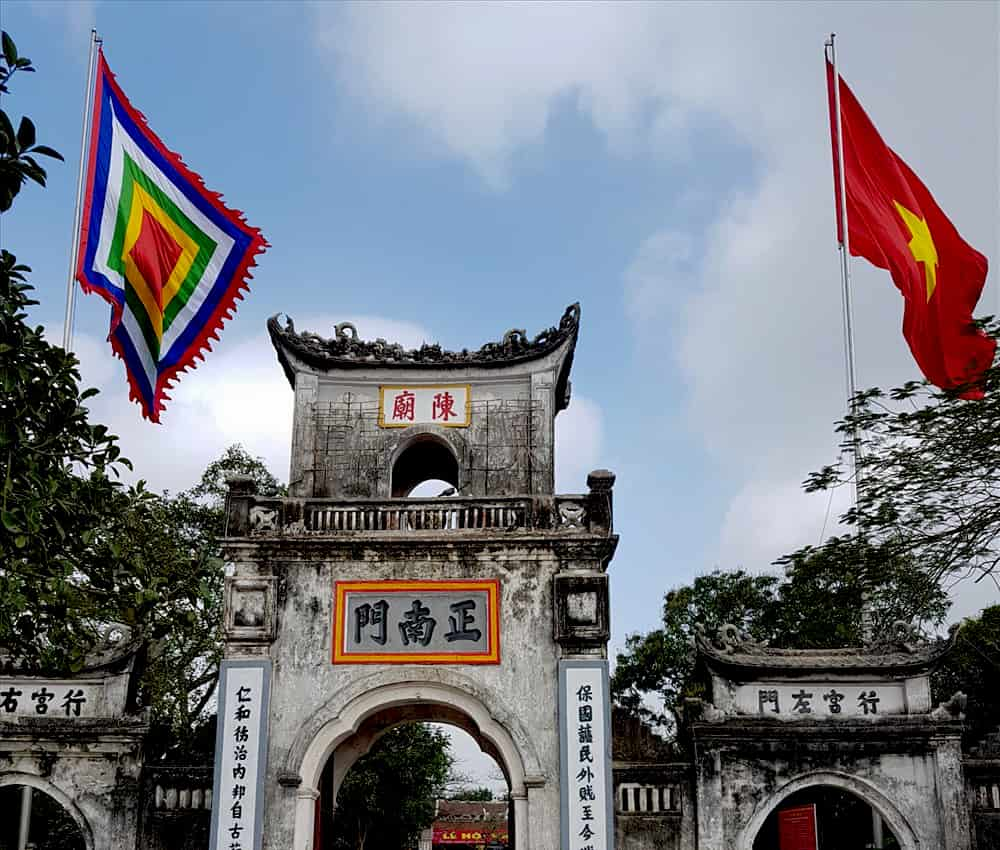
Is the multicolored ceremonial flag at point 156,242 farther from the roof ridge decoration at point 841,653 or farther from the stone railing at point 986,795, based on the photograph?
the stone railing at point 986,795

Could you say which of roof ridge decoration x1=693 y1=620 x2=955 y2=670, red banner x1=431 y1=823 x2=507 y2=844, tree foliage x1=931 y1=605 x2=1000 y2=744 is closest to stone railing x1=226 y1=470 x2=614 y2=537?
roof ridge decoration x1=693 y1=620 x2=955 y2=670

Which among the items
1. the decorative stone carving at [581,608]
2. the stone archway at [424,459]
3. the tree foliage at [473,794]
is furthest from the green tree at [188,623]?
the tree foliage at [473,794]

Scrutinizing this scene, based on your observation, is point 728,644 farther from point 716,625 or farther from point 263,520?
point 716,625

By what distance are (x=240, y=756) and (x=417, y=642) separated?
205 centimetres

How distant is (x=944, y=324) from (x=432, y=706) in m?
6.95

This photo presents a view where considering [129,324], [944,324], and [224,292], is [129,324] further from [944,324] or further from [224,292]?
[944,324]

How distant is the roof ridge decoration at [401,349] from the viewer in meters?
13.1

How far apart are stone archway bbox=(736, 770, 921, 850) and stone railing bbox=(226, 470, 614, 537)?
326 cm

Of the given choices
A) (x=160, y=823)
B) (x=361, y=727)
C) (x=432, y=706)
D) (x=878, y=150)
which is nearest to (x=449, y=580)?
(x=432, y=706)

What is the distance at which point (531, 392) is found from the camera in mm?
13141

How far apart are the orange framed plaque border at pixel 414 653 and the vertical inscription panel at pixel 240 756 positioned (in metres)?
0.80

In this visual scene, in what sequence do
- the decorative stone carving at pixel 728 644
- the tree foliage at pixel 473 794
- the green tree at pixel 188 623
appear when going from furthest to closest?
the tree foliage at pixel 473 794, the green tree at pixel 188 623, the decorative stone carving at pixel 728 644

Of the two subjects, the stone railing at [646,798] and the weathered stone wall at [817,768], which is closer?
the weathered stone wall at [817,768]

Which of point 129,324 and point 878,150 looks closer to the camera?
point 129,324
